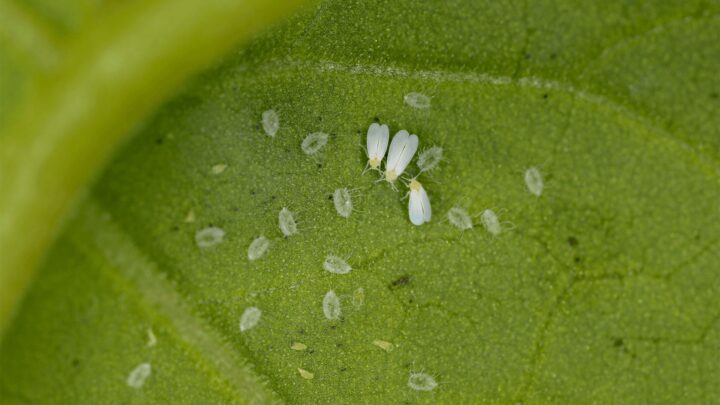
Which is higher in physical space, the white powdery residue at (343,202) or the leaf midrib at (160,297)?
the white powdery residue at (343,202)

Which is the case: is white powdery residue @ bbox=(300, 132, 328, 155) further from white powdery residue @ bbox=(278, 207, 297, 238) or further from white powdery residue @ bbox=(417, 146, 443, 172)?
white powdery residue @ bbox=(417, 146, 443, 172)

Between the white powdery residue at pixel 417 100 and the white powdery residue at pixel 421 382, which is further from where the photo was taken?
the white powdery residue at pixel 421 382

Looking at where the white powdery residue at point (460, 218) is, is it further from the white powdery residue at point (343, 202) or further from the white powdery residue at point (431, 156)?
the white powdery residue at point (343, 202)

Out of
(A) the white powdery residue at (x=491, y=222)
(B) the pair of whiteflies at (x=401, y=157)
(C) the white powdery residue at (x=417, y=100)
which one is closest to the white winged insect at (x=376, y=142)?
(B) the pair of whiteflies at (x=401, y=157)

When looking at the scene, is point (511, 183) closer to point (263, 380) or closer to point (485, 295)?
point (485, 295)

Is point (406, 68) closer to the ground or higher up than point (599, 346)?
higher up

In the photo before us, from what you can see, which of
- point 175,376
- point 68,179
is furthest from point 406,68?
point 175,376

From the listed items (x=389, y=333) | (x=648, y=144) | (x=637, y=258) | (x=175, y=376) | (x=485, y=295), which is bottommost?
(x=175, y=376)

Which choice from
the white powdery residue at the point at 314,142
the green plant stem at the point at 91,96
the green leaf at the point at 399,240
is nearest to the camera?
the green plant stem at the point at 91,96
